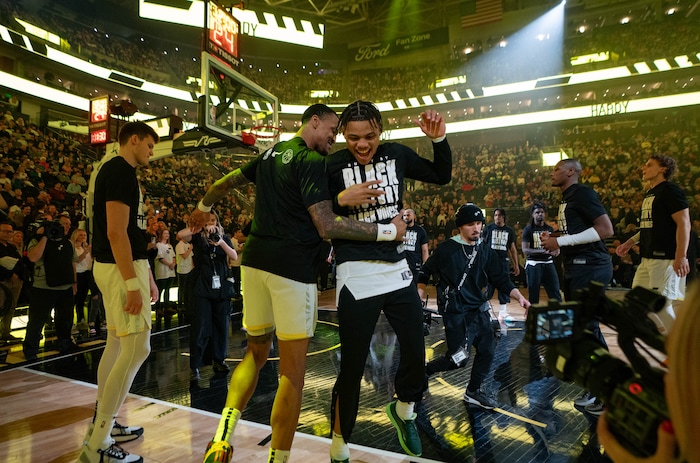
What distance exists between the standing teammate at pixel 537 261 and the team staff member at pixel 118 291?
605cm

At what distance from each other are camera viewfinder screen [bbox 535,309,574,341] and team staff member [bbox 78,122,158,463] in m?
2.50

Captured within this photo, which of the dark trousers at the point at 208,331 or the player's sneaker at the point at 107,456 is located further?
the dark trousers at the point at 208,331

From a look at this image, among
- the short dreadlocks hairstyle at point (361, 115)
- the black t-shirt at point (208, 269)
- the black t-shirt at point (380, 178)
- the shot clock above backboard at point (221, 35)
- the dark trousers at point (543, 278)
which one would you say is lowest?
the dark trousers at point (543, 278)

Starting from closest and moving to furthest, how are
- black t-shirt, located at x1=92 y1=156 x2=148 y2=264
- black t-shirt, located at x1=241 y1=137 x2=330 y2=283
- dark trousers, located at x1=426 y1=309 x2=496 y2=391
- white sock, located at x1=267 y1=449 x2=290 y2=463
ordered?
white sock, located at x1=267 y1=449 x2=290 y2=463, black t-shirt, located at x1=241 y1=137 x2=330 y2=283, black t-shirt, located at x1=92 y1=156 x2=148 y2=264, dark trousers, located at x1=426 y1=309 x2=496 y2=391

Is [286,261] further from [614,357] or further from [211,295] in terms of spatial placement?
[211,295]

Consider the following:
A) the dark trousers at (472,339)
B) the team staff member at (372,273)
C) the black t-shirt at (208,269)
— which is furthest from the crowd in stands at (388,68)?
the team staff member at (372,273)

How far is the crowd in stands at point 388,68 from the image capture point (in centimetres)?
2050

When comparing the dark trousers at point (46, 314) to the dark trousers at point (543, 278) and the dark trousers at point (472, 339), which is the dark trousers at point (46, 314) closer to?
the dark trousers at point (472, 339)

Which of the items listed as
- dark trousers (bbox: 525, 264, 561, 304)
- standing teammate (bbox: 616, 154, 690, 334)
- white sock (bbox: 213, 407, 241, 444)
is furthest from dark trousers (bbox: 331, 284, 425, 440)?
dark trousers (bbox: 525, 264, 561, 304)

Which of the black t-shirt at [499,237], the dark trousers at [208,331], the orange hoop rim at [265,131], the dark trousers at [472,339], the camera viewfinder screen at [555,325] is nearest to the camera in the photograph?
the camera viewfinder screen at [555,325]

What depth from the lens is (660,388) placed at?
3.10 ft

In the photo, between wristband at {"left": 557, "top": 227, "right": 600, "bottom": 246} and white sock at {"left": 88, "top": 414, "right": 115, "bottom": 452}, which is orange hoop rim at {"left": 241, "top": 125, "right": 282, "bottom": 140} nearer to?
wristband at {"left": 557, "top": 227, "right": 600, "bottom": 246}

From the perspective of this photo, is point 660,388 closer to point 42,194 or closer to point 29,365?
point 29,365

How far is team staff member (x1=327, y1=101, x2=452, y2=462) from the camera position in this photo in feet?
7.91
